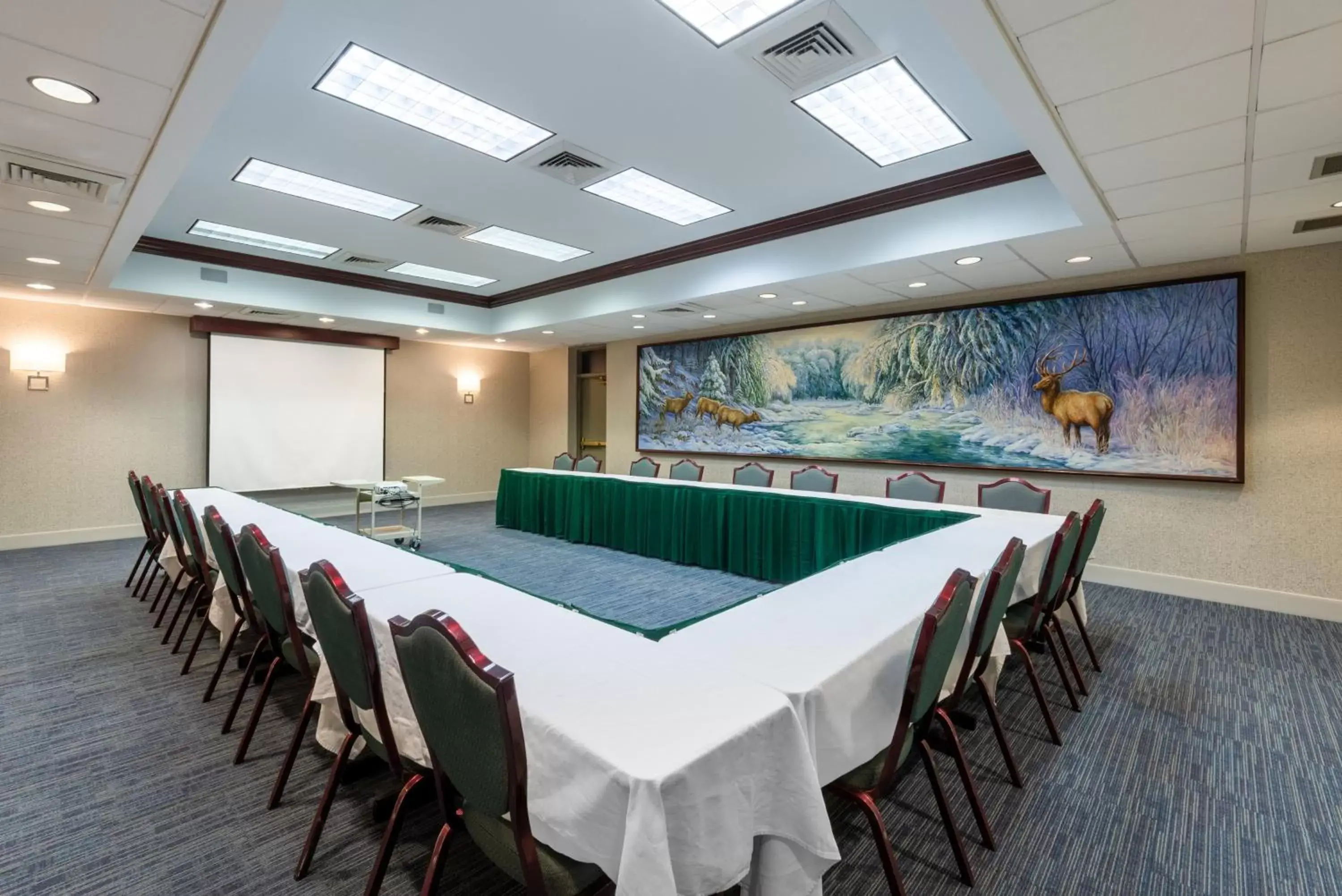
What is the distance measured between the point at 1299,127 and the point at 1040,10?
160cm

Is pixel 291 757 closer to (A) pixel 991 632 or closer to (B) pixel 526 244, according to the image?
(A) pixel 991 632

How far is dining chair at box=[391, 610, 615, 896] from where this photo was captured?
1153 mm

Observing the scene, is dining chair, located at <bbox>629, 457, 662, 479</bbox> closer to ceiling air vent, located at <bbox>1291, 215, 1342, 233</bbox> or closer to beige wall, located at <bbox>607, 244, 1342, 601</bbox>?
beige wall, located at <bbox>607, 244, 1342, 601</bbox>

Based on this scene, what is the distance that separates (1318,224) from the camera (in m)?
3.77

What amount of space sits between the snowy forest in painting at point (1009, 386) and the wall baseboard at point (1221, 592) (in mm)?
843

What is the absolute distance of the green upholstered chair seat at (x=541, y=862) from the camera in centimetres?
121

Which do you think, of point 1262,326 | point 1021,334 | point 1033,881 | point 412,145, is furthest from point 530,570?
point 1262,326

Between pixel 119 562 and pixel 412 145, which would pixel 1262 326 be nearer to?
pixel 412 145

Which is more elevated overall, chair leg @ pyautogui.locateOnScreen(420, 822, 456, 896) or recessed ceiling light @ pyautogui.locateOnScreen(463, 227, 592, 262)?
recessed ceiling light @ pyautogui.locateOnScreen(463, 227, 592, 262)

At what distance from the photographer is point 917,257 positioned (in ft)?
14.8

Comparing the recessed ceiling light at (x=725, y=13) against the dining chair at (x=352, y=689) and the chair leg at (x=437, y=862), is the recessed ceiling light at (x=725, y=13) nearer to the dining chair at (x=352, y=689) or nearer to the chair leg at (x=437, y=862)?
the dining chair at (x=352, y=689)

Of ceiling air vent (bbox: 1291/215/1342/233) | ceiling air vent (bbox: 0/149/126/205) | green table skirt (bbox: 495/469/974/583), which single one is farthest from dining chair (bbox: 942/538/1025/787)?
ceiling air vent (bbox: 0/149/126/205)

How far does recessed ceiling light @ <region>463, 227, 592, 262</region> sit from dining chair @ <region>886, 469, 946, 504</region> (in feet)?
12.3

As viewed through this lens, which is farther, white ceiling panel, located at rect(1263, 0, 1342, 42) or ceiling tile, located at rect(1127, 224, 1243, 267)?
ceiling tile, located at rect(1127, 224, 1243, 267)
